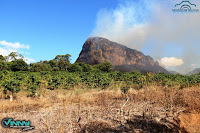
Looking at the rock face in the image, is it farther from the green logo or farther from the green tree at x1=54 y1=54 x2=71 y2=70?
the green logo

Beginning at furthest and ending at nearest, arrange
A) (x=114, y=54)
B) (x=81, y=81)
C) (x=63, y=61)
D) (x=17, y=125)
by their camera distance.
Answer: (x=114, y=54), (x=63, y=61), (x=81, y=81), (x=17, y=125)

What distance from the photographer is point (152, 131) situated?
8.76 feet

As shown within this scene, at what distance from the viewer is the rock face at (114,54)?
102 metres

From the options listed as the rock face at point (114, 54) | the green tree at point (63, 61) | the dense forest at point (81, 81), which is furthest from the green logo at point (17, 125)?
the rock face at point (114, 54)

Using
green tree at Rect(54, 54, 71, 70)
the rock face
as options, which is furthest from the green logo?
the rock face

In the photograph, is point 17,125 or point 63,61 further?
point 63,61

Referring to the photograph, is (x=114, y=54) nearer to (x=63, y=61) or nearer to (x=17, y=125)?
(x=63, y=61)

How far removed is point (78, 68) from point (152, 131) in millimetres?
37602

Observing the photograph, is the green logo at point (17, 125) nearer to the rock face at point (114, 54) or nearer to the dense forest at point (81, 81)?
the dense forest at point (81, 81)

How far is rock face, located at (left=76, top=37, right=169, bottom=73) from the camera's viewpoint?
101900mm

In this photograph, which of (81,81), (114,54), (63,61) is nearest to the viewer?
(81,81)

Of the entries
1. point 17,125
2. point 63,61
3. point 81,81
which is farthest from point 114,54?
point 17,125

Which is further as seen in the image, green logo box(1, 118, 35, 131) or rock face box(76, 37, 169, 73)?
rock face box(76, 37, 169, 73)

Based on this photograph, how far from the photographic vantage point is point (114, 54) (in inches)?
4331
